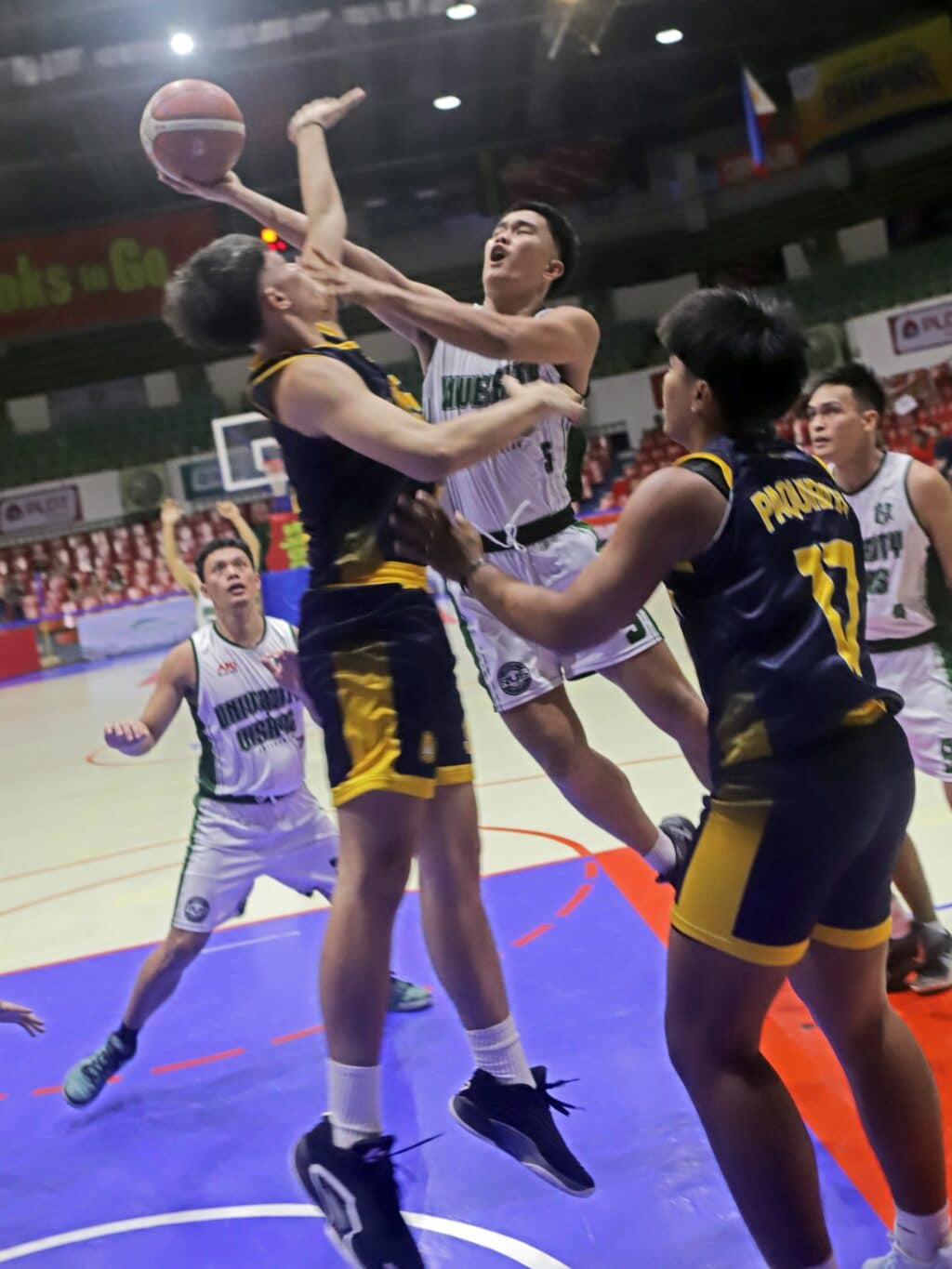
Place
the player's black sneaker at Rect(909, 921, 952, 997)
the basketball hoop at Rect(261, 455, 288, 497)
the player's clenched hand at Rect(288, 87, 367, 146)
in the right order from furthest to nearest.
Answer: the basketball hoop at Rect(261, 455, 288, 497), the player's black sneaker at Rect(909, 921, 952, 997), the player's clenched hand at Rect(288, 87, 367, 146)

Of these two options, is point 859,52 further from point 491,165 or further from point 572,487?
point 572,487

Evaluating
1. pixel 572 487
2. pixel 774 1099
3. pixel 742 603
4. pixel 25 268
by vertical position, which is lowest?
pixel 774 1099

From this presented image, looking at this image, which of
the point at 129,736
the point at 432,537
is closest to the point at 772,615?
the point at 432,537

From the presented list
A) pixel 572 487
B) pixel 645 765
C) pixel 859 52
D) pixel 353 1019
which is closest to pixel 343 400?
pixel 353 1019

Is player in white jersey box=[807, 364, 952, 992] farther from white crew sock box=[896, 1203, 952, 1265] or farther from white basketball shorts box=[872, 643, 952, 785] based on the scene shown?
white crew sock box=[896, 1203, 952, 1265]

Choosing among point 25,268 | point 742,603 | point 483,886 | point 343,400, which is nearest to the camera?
point 742,603

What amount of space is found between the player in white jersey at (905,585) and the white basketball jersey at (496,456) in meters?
0.89

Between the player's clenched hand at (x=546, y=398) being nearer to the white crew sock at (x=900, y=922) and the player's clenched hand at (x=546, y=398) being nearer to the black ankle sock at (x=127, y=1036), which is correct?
the white crew sock at (x=900, y=922)

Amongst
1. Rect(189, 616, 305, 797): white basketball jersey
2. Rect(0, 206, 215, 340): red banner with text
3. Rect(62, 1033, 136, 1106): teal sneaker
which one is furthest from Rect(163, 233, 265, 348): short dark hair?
Rect(0, 206, 215, 340): red banner with text

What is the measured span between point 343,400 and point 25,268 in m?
24.1

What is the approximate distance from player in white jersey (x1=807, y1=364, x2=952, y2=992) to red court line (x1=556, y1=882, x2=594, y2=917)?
1.33 meters

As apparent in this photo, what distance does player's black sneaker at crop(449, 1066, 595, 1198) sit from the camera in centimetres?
266

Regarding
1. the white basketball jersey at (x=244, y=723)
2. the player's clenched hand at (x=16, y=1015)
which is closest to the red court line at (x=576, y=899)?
the white basketball jersey at (x=244, y=723)

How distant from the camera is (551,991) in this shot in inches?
158
